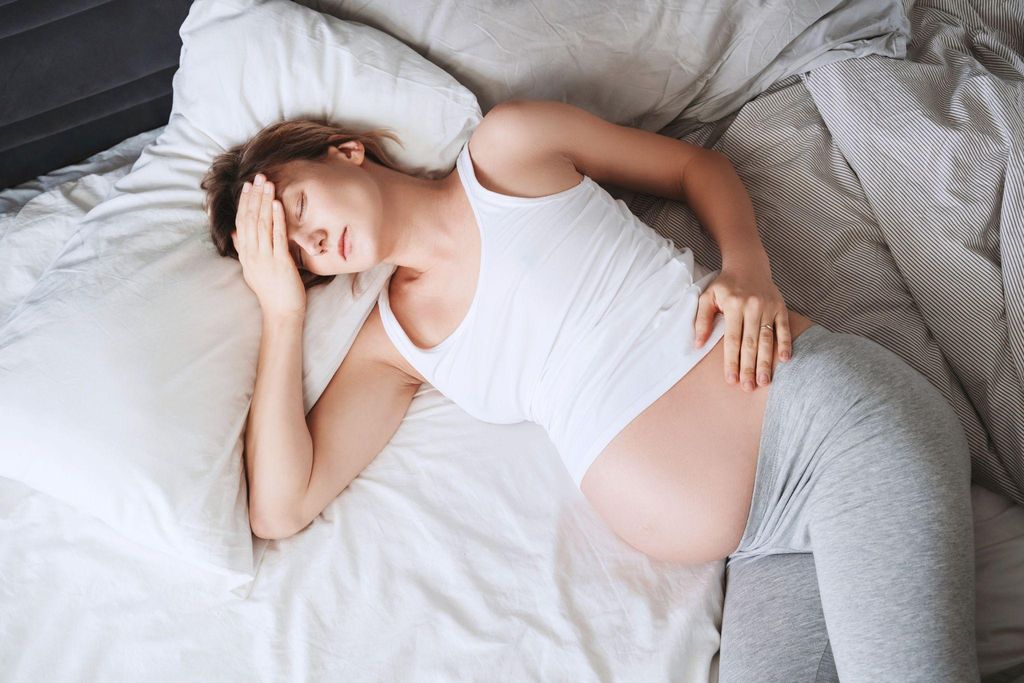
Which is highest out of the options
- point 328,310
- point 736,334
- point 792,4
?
point 792,4

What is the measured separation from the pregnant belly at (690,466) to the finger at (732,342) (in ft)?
0.07

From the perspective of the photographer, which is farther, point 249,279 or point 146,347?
point 249,279

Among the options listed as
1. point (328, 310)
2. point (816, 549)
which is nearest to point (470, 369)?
point (328, 310)

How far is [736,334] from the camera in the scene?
1.23 meters

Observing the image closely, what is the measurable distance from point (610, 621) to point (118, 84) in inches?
56.6

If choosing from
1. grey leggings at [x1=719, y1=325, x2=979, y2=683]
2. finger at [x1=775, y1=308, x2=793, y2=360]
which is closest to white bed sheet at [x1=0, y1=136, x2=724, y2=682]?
grey leggings at [x1=719, y1=325, x2=979, y2=683]

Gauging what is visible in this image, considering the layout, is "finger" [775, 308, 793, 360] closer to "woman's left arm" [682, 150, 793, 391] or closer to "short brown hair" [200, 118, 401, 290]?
"woman's left arm" [682, 150, 793, 391]

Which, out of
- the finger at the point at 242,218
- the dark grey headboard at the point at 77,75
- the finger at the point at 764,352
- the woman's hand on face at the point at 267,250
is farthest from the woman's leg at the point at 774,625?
the dark grey headboard at the point at 77,75

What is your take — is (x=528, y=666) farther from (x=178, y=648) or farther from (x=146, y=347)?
(x=146, y=347)

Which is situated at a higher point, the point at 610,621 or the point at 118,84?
the point at 118,84

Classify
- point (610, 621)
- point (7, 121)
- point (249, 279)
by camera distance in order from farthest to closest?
point (7, 121) < point (249, 279) < point (610, 621)

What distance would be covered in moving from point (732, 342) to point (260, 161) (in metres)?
0.84

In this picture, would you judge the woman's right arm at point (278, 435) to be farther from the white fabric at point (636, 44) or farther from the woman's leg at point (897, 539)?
the woman's leg at point (897, 539)

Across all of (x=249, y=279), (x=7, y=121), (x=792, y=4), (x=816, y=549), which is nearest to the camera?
(x=816, y=549)
